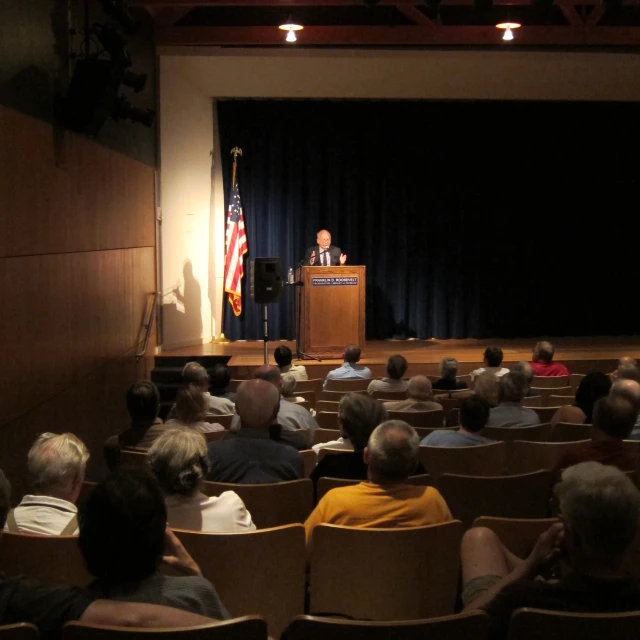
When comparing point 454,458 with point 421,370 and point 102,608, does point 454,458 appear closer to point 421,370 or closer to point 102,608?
point 102,608

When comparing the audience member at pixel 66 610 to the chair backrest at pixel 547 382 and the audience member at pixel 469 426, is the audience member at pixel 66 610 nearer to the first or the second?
the audience member at pixel 469 426

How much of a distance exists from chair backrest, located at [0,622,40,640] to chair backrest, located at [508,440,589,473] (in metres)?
2.92

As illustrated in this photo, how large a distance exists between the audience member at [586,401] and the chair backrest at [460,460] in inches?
42.9

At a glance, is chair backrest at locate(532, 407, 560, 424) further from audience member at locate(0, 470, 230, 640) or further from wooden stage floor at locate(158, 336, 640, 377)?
audience member at locate(0, 470, 230, 640)

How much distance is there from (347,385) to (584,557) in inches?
208

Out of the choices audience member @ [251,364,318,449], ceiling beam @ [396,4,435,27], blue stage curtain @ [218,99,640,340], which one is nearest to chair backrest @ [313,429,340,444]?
audience member @ [251,364,318,449]

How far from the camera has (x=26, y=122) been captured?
233 inches

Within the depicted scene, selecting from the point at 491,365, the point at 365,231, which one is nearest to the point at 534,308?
the point at 365,231

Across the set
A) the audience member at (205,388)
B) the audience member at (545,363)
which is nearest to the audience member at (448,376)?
the audience member at (545,363)

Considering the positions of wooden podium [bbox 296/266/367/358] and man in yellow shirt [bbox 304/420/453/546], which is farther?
wooden podium [bbox 296/266/367/358]

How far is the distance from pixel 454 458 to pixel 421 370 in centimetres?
556

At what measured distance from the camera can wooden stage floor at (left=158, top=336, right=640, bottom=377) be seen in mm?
9648

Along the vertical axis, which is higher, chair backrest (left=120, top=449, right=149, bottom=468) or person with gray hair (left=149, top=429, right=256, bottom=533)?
person with gray hair (left=149, top=429, right=256, bottom=533)

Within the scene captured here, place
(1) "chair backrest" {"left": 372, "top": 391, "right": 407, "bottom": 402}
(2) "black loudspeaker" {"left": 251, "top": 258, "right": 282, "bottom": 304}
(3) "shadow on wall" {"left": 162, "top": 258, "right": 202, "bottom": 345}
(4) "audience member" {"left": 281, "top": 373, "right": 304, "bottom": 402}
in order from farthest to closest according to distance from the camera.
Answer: (3) "shadow on wall" {"left": 162, "top": 258, "right": 202, "bottom": 345}, (2) "black loudspeaker" {"left": 251, "top": 258, "right": 282, "bottom": 304}, (1) "chair backrest" {"left": 372, "top": 391, "right": 407, "bottom": 402}, (4) "audience member" {"left": 281, "top": 373, "right": 304, "bottom": 402}
